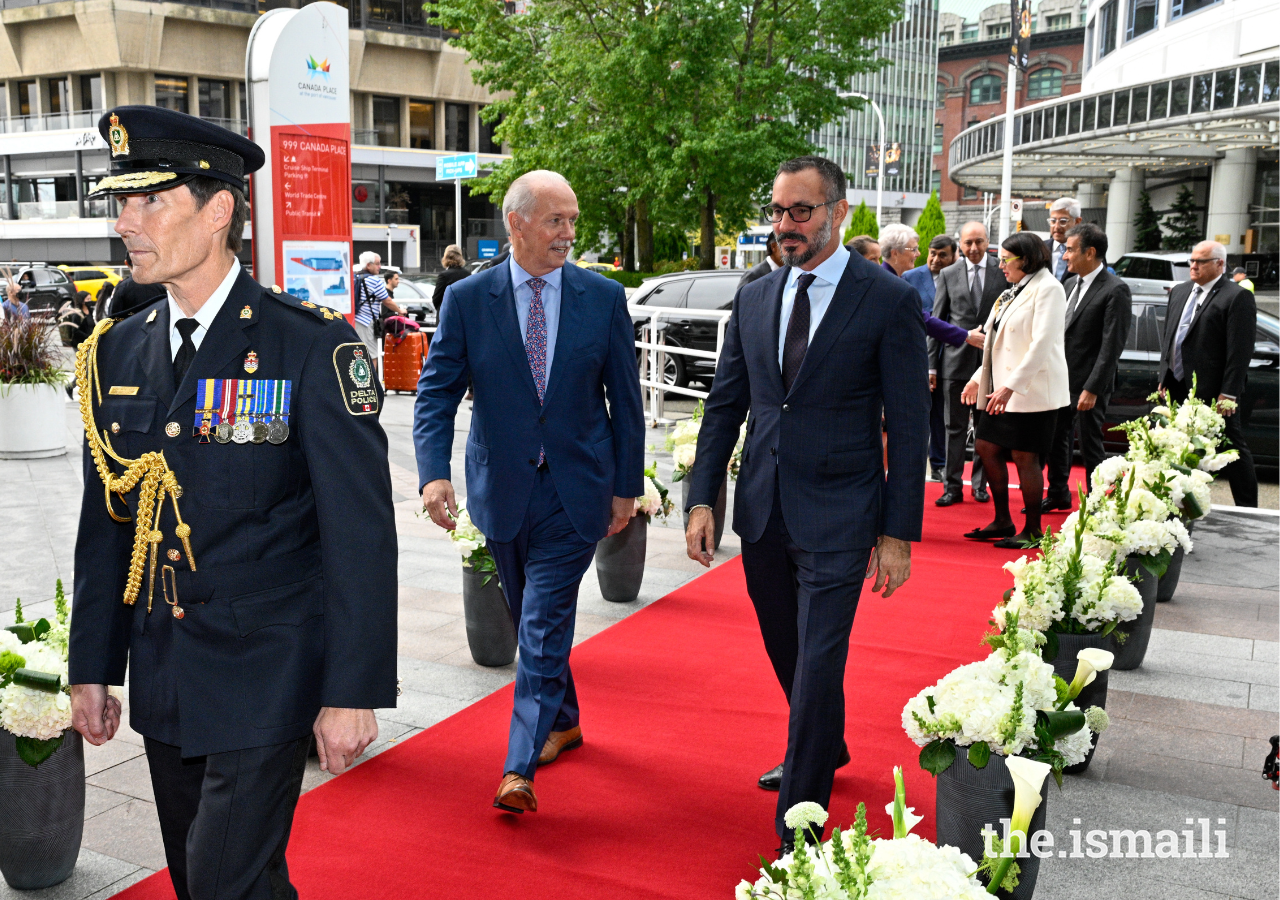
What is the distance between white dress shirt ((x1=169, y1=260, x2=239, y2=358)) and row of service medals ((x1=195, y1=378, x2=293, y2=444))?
0.12 meters

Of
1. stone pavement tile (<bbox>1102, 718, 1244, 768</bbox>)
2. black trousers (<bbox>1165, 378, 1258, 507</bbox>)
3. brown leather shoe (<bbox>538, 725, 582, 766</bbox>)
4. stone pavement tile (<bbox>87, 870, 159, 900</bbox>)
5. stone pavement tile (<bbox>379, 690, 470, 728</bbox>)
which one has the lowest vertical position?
stone pavement tile (<bbox>1102, 718, 1244, 768</bbox>)

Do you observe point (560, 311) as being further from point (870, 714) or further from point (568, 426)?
point (870, 714)

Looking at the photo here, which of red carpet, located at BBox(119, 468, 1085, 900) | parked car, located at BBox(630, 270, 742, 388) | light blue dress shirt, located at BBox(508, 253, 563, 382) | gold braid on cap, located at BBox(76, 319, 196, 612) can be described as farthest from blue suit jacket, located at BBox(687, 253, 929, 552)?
parked car, located at BBox(630, 270, 742, 388)

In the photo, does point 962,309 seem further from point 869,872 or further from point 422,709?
point 869,872

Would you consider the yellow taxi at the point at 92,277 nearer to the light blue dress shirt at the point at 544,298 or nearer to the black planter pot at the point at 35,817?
the light blue dress shirt at the point at 544,298

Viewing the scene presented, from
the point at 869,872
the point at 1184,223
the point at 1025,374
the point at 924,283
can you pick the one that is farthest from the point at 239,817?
the point at 1184,223

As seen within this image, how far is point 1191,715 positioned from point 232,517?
4188 mm

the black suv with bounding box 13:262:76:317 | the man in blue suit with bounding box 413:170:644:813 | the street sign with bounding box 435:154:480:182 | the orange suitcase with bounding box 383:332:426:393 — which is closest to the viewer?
the man in blue suit with bounding box 413:170:644:813

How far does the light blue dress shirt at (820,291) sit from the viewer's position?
11.6ft

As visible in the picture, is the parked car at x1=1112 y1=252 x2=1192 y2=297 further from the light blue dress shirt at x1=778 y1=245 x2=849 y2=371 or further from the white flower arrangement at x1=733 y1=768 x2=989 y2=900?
the white flower arrangement at x1=733 y1=768 x2=989 y2=900

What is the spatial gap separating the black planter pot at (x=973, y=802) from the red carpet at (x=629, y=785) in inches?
17.4

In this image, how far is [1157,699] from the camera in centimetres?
500

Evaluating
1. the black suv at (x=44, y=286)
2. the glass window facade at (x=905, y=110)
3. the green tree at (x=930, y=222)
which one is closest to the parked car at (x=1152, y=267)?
the black suv at (x=44, y=286)

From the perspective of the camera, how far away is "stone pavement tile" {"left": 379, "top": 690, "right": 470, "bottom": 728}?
181 inches
